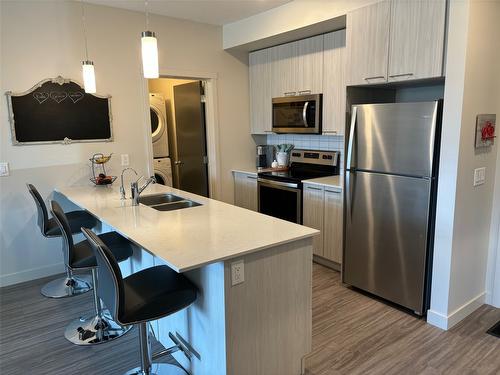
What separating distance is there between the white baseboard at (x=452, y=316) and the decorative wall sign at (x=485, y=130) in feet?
4.06

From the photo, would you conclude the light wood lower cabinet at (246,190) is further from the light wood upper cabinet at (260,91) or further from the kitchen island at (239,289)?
the kitchen island at (239,289)

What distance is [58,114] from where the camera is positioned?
12.0ft

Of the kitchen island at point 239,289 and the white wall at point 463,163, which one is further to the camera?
the white wall at point 463,163

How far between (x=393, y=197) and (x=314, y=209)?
1.05 meters

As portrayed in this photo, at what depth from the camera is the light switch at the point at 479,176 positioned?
2684 mm

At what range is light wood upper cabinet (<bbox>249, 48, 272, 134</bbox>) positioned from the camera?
4.61 m

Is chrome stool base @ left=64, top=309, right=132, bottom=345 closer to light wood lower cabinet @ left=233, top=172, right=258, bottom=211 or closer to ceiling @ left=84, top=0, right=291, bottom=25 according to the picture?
light wood lower cabinet @ left=233, top=172, right=258, bottom=211

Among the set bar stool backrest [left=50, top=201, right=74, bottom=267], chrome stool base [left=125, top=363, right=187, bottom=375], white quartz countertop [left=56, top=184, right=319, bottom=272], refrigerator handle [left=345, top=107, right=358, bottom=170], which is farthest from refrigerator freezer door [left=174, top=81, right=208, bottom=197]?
chrome stool base [left=125, top=363, right=187, bottom=375]

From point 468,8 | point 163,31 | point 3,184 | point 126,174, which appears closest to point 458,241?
point 468,8

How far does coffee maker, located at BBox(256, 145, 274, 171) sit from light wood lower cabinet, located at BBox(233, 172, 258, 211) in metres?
0.35

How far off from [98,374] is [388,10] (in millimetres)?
3286

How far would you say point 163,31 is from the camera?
415cm

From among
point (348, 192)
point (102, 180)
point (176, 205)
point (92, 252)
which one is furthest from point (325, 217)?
point (102, 180)

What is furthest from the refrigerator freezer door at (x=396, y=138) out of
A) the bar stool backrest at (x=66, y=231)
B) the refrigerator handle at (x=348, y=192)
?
the bar stool backrest at (x=66, y=231)
